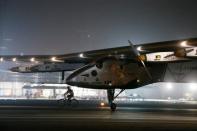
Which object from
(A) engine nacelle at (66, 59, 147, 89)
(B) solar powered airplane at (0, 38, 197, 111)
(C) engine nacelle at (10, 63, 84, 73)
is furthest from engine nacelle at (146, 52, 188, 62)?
(C) engine nacelle at (10, 63, 84, 73)

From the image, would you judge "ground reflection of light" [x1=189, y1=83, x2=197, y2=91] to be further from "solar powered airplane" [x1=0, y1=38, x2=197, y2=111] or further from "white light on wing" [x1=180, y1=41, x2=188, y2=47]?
"white light on wing" [x1=180, y1=41, x2=188, y2=47]

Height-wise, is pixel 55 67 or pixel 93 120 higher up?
pixel 55 67

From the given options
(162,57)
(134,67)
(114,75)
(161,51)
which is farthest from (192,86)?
(114,75)

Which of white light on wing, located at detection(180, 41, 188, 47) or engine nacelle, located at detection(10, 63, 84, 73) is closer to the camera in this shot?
white light on wing, located at detection(180, 41, 188, 47)

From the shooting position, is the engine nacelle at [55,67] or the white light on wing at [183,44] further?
the engine nacelle at [55,67]

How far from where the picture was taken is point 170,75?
41281 mm

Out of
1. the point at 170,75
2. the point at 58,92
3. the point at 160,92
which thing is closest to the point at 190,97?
the point at 160,92

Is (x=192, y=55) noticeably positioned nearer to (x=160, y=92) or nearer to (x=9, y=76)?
(x=160, y=92)

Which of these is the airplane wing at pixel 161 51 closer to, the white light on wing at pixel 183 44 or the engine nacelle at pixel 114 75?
the white light on wing at pixel 183 44

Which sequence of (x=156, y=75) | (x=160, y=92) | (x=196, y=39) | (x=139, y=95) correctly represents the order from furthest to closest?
(x=139, y=95), (x=160, y=92), (x=156, y=75), (x=196, y=39)

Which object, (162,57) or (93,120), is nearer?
(93,120)

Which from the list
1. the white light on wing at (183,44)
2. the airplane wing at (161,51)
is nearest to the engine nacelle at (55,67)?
the airplane wing at (161,51)

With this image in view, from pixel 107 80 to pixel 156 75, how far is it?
5154 mm

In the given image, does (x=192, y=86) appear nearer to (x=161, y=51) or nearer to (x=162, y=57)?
(x=161, y=51)
